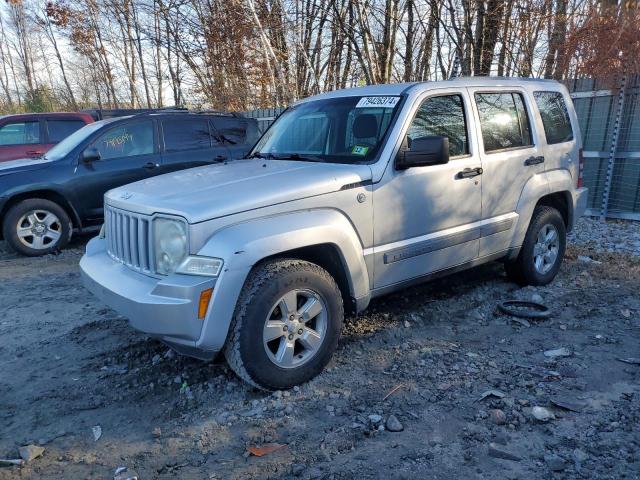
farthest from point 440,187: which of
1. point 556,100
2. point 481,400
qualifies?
point 556,100

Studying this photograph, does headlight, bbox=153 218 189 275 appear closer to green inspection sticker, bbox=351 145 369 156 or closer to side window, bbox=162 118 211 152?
green inspection sticker, bbox=351 145 369 156

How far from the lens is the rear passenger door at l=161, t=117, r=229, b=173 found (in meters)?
7.44

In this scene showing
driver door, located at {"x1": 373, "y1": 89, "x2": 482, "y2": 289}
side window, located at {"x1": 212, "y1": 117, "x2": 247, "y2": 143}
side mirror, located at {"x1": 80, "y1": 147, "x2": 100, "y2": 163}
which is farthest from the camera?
side window, located at {"x1": 212, "y1": 117, "x2": 247, "y2": 143}

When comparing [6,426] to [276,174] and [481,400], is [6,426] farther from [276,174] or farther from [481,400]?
[481,400]

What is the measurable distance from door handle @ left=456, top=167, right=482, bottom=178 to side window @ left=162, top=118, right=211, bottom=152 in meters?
4.72

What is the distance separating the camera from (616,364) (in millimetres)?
3564

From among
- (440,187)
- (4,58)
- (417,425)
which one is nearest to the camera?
(417,425)

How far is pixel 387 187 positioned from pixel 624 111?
6073mm

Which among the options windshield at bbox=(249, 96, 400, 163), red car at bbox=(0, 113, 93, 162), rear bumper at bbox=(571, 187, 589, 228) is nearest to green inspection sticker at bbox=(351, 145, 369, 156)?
windshield at bbox=(249, 96, 400, 163)

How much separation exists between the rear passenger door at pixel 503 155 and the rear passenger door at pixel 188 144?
425 centimetres

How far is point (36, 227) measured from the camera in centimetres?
680

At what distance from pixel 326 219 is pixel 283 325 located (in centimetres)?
73

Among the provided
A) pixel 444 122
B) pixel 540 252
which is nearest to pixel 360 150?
pixel 444 122

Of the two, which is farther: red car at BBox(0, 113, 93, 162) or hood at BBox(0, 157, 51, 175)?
red car at BBox(0, 113, 93, 162)
